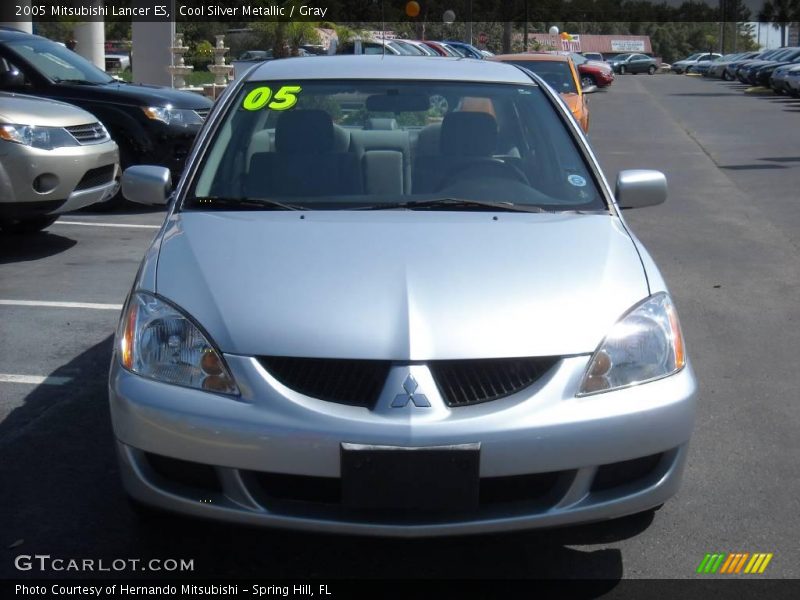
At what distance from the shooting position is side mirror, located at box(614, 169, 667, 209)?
4555mm

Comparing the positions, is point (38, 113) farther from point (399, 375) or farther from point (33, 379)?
point (399, 375)

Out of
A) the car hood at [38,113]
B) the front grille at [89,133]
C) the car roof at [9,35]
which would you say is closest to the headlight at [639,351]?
the car hood at [38,113]

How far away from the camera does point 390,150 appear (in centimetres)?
450

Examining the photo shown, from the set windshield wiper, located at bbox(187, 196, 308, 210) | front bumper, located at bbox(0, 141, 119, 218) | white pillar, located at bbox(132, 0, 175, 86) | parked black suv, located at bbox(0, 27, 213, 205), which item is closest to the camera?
windshield wiper, located at bbox(187, 196, 308, 210)

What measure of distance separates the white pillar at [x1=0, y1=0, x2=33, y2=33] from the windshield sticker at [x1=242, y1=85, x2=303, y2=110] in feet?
49.9

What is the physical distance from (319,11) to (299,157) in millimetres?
28362

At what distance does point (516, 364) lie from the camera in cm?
309

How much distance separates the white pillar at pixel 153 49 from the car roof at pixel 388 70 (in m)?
19.3

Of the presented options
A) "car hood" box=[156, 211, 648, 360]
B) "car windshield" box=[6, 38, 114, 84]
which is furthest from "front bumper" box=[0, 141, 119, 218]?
"car hood" box=[156, 211, 648, 360]

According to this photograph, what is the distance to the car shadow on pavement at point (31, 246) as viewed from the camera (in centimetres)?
843

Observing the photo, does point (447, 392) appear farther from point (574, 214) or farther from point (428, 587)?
point (574, 214)

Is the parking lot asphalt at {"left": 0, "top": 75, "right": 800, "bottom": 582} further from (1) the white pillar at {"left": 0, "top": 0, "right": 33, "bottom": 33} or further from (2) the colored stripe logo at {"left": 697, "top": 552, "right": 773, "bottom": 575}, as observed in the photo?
(1) the white pillar at {"left": 0, "top": 0, "right": 33, "bottom": 33}

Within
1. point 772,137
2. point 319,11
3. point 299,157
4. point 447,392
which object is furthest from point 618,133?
point 447,392

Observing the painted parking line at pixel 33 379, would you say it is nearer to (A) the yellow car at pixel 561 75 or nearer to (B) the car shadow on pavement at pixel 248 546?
(B) the car shadow on pavement at pixel 248 546
